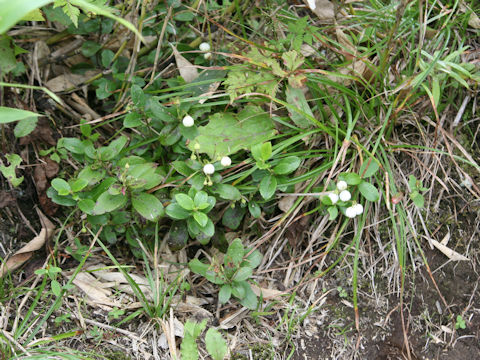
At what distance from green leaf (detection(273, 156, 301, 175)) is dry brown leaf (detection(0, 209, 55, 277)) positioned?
1012 millimetres

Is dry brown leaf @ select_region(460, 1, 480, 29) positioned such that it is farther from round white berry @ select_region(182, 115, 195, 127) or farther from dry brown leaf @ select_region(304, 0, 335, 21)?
round white berry @ select_region(182, 115, 195, 127)

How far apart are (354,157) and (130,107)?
1.00m

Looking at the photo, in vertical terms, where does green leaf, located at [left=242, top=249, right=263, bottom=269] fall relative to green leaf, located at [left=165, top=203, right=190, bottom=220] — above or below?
below

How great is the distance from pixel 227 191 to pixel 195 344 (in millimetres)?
584

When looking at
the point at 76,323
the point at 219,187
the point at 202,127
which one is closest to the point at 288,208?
the point at 219,187

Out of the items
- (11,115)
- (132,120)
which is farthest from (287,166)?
(11,115)

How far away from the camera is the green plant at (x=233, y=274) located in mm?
1797

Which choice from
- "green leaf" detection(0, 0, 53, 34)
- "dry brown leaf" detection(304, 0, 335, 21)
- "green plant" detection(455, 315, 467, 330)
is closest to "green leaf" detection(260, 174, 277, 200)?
"dry brown leaf" detection(304, 0, 335, 21)

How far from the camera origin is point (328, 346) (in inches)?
74.3

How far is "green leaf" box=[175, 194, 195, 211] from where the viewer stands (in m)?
1.71

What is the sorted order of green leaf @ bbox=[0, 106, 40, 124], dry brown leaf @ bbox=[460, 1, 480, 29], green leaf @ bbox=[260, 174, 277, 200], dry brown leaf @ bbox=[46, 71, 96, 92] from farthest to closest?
dry brown leaf @ bbox=[46, 71, 96, 92], dry brown leaf @ bbox=[460, 1, 480, 29], green leaf @ bbox=[260, 174, 277, 200], green leaf @ bbox=[0, 106, 40, 124]

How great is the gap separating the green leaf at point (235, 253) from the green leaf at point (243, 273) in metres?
0.04

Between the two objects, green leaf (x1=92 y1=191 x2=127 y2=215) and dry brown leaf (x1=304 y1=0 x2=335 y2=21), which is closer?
green leaf (x1=92 y1=191 x2=127 y2=215)

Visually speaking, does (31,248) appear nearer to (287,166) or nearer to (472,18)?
(287,166)
